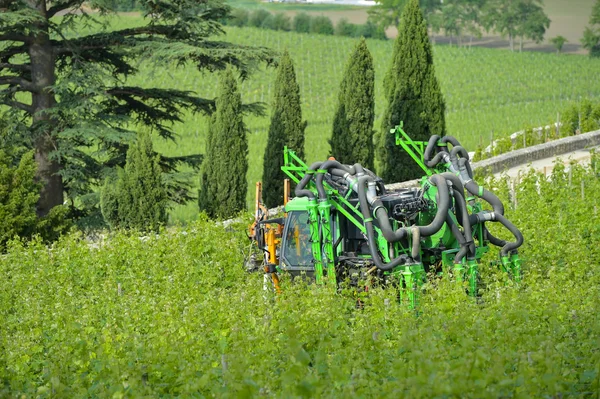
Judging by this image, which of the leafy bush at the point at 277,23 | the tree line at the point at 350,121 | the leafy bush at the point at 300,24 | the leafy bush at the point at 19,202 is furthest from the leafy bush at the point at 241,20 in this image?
the leafy bush at the point at 19,202

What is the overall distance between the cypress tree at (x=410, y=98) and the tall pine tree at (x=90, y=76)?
14.9ft

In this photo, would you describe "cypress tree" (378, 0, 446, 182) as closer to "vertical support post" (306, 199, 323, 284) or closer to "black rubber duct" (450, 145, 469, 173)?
"black rubber duct" (450, 145, 469, 173)

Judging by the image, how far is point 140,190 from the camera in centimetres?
2192

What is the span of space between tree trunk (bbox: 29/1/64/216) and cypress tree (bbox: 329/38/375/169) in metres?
6.87

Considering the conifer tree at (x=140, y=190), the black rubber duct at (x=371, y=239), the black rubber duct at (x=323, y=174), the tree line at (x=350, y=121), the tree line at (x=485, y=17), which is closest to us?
the black rubber duct at (x=371, y=239)

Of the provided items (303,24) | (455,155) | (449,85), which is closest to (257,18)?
(303,24)

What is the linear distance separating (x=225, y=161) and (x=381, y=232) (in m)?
10.9

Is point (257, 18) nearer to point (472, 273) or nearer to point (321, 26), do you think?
point (321, 26)

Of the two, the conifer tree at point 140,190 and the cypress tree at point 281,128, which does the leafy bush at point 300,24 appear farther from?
the conifer tree at point 140,190

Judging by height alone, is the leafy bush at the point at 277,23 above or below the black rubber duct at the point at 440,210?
below

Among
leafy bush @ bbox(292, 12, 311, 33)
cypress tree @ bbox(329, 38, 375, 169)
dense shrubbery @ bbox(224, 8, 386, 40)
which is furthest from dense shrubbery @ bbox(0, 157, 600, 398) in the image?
leafy bush @ bbox(292, 12, 311, 33)

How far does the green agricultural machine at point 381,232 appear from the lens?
1270cm

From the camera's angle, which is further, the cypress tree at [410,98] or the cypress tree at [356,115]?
the cypress tree at [410,98]

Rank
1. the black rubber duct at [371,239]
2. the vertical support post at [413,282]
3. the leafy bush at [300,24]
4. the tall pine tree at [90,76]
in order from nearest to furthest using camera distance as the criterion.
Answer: the vertical support post at [413,282] < the black rubber duct at [371,239] < the tall pine tree at [90,76] < the leafy bush at [300,24]
